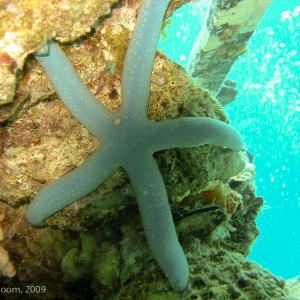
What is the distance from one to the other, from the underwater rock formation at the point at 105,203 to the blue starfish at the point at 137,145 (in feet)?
0.69

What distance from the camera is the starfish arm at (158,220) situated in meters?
2.80

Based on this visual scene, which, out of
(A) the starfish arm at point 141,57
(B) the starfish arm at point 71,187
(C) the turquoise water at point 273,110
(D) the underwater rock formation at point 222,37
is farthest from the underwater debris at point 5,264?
(C) the turquoise water at point 273,110

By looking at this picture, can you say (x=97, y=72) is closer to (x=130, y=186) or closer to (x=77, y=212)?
(x=130, y=186)

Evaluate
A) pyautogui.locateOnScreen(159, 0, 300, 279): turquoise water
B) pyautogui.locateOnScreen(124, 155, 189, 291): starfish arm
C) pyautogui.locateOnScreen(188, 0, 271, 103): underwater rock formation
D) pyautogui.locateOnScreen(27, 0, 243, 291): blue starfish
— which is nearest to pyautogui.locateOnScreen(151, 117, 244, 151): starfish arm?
pyautogui.locateOnScreen(27, 0, 243, 291): blue starfish

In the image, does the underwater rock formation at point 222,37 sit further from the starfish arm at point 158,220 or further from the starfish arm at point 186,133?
the starfish arm at point 158,220

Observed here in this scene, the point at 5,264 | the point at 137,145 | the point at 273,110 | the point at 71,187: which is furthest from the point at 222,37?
the point at 273,110

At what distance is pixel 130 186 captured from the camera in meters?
3.21

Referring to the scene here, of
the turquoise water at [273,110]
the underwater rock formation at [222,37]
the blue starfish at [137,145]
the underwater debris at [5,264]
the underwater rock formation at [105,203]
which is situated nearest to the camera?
the blue starfish at [137,145]

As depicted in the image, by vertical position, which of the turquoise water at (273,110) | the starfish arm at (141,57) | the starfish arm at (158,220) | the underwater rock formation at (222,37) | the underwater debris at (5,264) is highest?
the turquoise water at (273,110)

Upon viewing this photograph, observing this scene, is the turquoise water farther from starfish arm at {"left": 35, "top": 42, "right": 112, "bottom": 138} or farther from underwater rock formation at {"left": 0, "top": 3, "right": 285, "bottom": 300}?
starfish arm at {"left": 35, "top": 42, "right": 112, "bottom": 138}

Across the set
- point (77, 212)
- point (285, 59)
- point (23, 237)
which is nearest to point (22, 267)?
point (23, 237)

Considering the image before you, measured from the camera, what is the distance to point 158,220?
112 inches

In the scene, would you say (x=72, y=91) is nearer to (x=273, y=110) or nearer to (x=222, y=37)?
(x=222, y=37)

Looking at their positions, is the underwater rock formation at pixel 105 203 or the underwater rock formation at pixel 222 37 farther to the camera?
the underwater rock formation at pixel 222 37
